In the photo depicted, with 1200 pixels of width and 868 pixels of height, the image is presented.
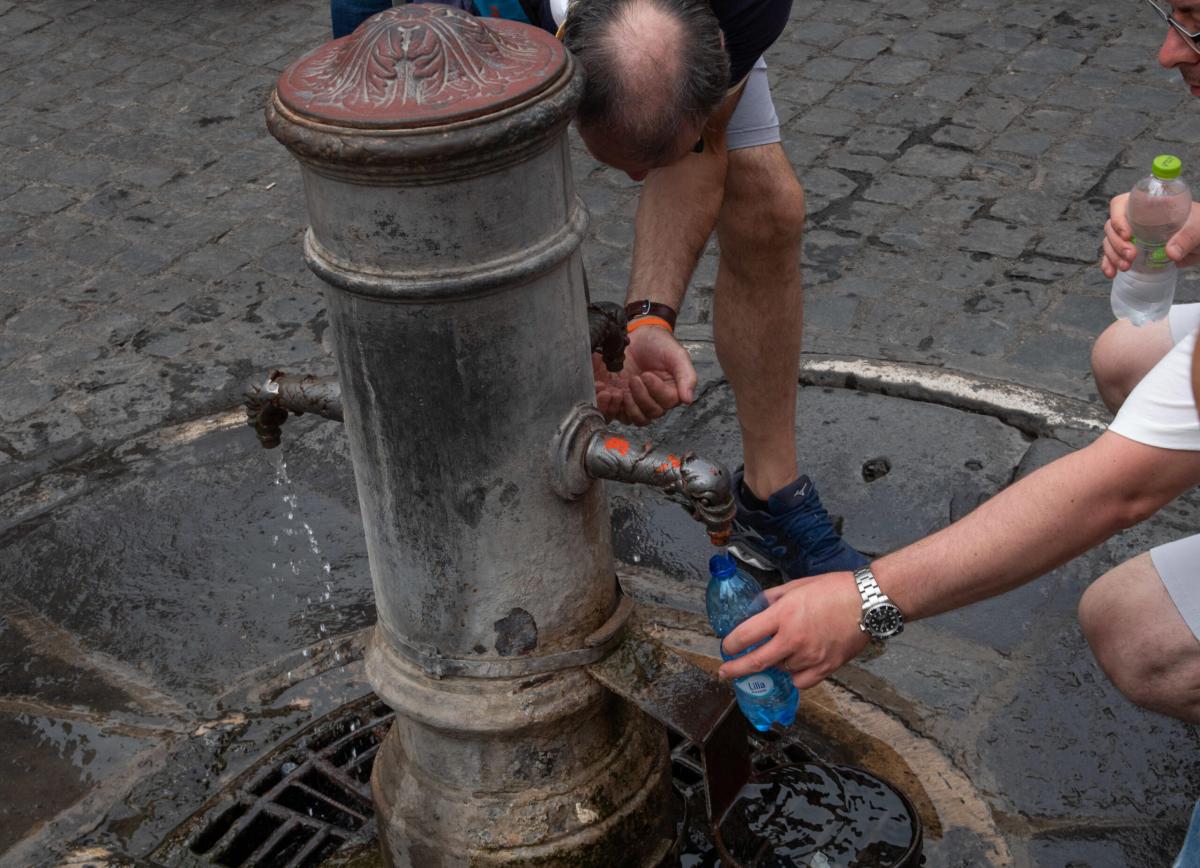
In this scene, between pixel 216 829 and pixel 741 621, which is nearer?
pixel 741 621

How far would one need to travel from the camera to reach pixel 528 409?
225 cm

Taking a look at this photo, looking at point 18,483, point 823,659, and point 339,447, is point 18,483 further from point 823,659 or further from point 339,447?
point 823,659

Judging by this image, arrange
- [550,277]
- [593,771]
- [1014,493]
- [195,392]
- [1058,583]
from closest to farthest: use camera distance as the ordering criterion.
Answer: [550,277] < [1014,493] < [593,771] < [1058,583] < [195,392]

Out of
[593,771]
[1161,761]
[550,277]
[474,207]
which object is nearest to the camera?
[474,207]

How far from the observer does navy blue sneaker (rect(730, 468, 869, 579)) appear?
3.45 m

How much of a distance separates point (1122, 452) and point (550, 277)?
0.92 m

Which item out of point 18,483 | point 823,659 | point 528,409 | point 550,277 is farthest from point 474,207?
point 18,483

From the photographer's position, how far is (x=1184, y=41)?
2.91m

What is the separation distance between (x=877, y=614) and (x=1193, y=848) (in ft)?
2.09

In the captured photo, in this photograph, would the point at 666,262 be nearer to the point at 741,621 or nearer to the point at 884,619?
the point at 741,621

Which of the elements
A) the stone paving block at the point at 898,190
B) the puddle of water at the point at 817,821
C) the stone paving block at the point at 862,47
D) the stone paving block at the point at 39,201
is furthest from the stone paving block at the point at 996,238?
the stone paving block at the point at 39,201

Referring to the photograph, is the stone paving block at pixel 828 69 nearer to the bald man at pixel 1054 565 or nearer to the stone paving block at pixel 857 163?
the stone paving block at pixel 857 163

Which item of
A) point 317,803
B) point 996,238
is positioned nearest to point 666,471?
→ point 317,803

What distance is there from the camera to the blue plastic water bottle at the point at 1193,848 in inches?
93.4
